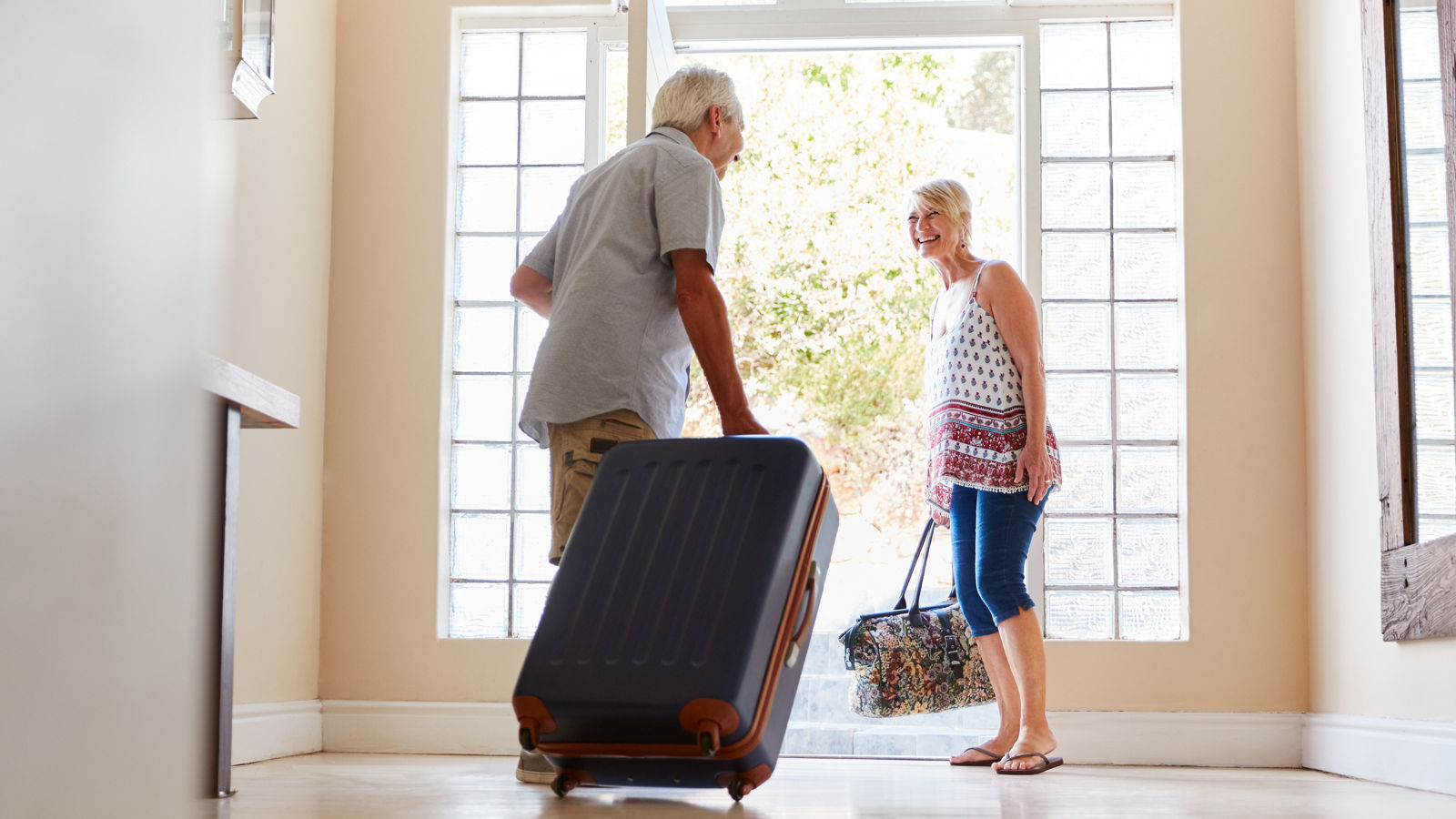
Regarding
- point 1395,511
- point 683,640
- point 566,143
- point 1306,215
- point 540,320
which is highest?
point 566,143

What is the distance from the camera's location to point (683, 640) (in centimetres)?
174

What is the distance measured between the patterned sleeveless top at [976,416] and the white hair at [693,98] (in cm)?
90

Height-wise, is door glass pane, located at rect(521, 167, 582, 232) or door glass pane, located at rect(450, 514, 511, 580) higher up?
door glass pane, located at rect(521, 167, 582, 232)

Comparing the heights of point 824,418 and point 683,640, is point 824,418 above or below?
above

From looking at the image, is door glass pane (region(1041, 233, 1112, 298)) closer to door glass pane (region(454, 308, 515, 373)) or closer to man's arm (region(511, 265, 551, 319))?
door glass pane (region(454, 308, 515, 373))

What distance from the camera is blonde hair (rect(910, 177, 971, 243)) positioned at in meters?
3.00

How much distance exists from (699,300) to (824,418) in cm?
660

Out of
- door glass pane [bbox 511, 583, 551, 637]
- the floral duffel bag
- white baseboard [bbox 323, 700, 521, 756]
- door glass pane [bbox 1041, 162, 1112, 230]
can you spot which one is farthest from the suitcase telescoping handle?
door glass pane [bbox 1041, 162, 1112, 230]

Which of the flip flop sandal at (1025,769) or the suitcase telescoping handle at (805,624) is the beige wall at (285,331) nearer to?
the suitcase telescoping handle at (805,624)

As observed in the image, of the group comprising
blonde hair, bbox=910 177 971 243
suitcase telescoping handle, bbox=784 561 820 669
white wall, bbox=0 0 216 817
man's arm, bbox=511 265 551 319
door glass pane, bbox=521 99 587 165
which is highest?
door glass pane, bbox=521 99 587 165

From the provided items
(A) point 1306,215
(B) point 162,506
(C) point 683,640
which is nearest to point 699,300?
(C) point 683,640

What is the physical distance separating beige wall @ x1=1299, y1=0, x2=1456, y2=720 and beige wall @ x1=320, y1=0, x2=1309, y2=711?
0.08m

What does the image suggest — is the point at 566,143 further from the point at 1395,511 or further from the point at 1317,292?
the point at 1395,511

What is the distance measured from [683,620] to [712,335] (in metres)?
0.54
